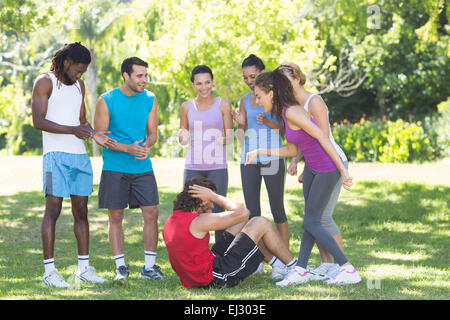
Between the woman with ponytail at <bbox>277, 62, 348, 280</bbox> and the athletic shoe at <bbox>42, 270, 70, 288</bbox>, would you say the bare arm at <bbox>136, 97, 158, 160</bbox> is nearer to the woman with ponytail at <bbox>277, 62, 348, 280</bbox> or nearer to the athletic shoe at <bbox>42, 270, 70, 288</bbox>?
the woman with ponytail at <bbox>277, 62, 348, 280</bbox>

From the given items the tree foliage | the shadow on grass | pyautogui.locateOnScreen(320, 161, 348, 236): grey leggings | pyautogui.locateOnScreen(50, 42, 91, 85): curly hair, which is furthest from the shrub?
pyautogui.locateOnScreen(50, 42, 91, 85): curly hair

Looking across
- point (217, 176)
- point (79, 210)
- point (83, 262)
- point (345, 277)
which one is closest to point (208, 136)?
point (217, 176)

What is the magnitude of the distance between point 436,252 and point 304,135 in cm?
339

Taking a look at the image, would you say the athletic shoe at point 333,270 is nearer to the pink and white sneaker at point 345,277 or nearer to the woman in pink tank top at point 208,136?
the pink and white sneaker at point 345,277

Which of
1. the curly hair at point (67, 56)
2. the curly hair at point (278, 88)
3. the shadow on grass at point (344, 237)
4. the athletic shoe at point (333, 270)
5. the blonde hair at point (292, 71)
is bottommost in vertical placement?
the shadow on grass at point (344, 237)

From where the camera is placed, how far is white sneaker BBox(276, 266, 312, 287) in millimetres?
5074

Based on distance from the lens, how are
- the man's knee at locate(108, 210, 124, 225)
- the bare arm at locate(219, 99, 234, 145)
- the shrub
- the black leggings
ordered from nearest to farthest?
1. the man's knee at locate(108, 210, 124, 225)
2. the black leggings
3. the bare arm at locate(219, 99, 234, 145)
4. the shrub

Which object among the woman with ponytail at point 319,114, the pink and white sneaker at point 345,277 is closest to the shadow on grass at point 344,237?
the pink and white sneaker at point 345,277

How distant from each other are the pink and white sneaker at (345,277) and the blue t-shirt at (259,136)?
3.97 feet

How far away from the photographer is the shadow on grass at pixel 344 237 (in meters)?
4.89

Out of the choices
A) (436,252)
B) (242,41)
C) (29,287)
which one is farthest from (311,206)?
(242,41)

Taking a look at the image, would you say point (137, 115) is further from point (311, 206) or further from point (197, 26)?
point (197, 26)

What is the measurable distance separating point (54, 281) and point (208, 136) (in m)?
1.88

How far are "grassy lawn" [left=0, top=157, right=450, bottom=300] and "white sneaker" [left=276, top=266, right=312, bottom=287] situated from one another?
83mm
